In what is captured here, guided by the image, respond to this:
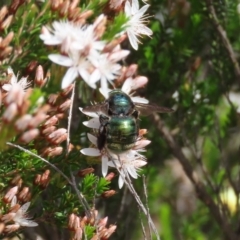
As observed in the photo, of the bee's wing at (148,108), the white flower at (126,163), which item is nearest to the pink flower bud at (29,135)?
the white flower at (126,163)

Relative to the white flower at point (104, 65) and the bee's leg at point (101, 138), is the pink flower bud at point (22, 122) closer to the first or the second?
the white flower at point (104, 65)

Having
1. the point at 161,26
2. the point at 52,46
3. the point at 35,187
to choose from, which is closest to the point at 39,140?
the point at 35,187

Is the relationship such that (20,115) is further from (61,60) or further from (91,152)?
(91,152)

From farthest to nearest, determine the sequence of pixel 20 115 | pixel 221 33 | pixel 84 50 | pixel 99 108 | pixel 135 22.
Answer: pixel 221 33 → pixel 135 22 → pixel 99 108 → pixel 84 50 → pixel 20 115

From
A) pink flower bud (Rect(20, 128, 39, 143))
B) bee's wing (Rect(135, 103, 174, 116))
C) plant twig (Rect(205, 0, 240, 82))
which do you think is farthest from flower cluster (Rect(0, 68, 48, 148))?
plant twig (Rect(205, 0, 240, 82))

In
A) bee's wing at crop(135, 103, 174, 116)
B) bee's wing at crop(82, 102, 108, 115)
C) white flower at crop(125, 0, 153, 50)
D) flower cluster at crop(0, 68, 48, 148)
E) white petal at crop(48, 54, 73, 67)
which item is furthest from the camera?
bee's wing at crop(135, 103, 174, 116)

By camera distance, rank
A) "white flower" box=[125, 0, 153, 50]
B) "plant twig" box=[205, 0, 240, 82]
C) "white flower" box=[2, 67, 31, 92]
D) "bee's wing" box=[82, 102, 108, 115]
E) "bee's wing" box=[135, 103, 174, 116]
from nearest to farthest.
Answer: "white flower" box=[2, 67, 31, 92] < "bee's wing" box=[82, 102, 108, 115] < "white flower" box=[125, 0, 153, 50] < "bee's wing" box=[135, 103, 174, 116] < "plant twig" box=[205, 0, 240, 82]

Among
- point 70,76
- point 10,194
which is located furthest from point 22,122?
point 10,194

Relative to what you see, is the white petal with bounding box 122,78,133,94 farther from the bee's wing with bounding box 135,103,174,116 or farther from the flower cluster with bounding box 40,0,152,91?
the flower cluster with bounding box 40,0,152,91
